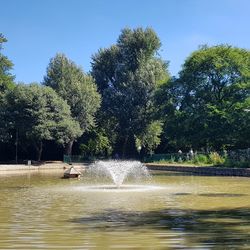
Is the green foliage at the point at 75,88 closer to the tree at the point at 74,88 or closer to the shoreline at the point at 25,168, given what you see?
the tree at the point at 74,88

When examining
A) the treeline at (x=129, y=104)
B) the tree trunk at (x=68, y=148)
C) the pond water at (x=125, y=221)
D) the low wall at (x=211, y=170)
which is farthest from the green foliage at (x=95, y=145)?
the pond water at (x=125, y=221)

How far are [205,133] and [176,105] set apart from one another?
23.7 feet

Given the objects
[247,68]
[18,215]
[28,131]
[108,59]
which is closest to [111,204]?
[18,215]

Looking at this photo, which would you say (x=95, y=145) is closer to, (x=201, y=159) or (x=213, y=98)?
(x=213, y=98)

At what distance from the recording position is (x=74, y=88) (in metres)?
68.1

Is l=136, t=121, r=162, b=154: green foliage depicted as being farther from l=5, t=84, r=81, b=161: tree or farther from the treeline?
l=5, t=84, r=81, b=161: tree

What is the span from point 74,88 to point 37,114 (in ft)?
35.3

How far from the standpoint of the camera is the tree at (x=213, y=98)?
47438 mm

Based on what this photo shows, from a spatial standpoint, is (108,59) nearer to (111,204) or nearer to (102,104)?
(102,104)

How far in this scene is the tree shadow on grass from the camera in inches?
420

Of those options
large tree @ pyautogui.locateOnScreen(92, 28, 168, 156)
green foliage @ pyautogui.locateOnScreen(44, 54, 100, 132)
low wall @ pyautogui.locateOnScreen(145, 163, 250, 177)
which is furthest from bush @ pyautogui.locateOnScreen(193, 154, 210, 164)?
green foliage @ pyautogui.locateOnScreen(44, 54, 100, 132)

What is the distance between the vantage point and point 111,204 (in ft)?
57.2

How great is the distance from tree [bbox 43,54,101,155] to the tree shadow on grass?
5222cm

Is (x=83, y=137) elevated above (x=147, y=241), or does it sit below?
Answer: above
